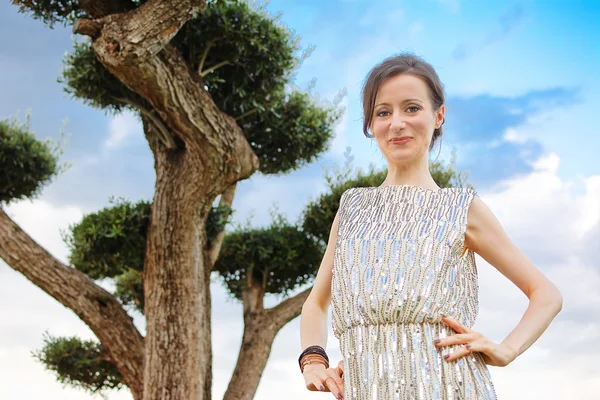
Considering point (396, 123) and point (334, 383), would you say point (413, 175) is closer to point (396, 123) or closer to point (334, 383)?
point (396, 123)

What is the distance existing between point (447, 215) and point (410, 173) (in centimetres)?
16

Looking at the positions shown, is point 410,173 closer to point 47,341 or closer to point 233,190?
point 233,190

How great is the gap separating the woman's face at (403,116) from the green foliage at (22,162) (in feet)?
23.0

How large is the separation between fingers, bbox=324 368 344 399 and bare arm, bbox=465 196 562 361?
0.38m

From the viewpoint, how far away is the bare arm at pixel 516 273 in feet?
5.13

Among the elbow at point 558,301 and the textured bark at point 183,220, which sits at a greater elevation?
the textured bark at point 183,220

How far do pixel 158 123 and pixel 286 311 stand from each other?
2.63 m

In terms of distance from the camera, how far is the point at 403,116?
168 cm

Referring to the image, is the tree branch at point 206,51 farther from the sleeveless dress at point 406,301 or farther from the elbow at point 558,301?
the elbow at point 558,301

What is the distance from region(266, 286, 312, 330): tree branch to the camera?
791 centimetres

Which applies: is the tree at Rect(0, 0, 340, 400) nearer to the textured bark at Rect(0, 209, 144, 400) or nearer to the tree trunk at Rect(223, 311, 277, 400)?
the textured bark at Rect(0, 209, 144, 400)

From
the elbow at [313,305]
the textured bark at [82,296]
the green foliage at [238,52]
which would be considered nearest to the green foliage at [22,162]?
the textured bark at [82,296]

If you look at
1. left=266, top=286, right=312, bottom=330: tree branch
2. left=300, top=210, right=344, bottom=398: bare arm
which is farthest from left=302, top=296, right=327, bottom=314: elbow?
left=266, top=286, right=312, bottom=330: tree branch

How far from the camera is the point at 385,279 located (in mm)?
1541
